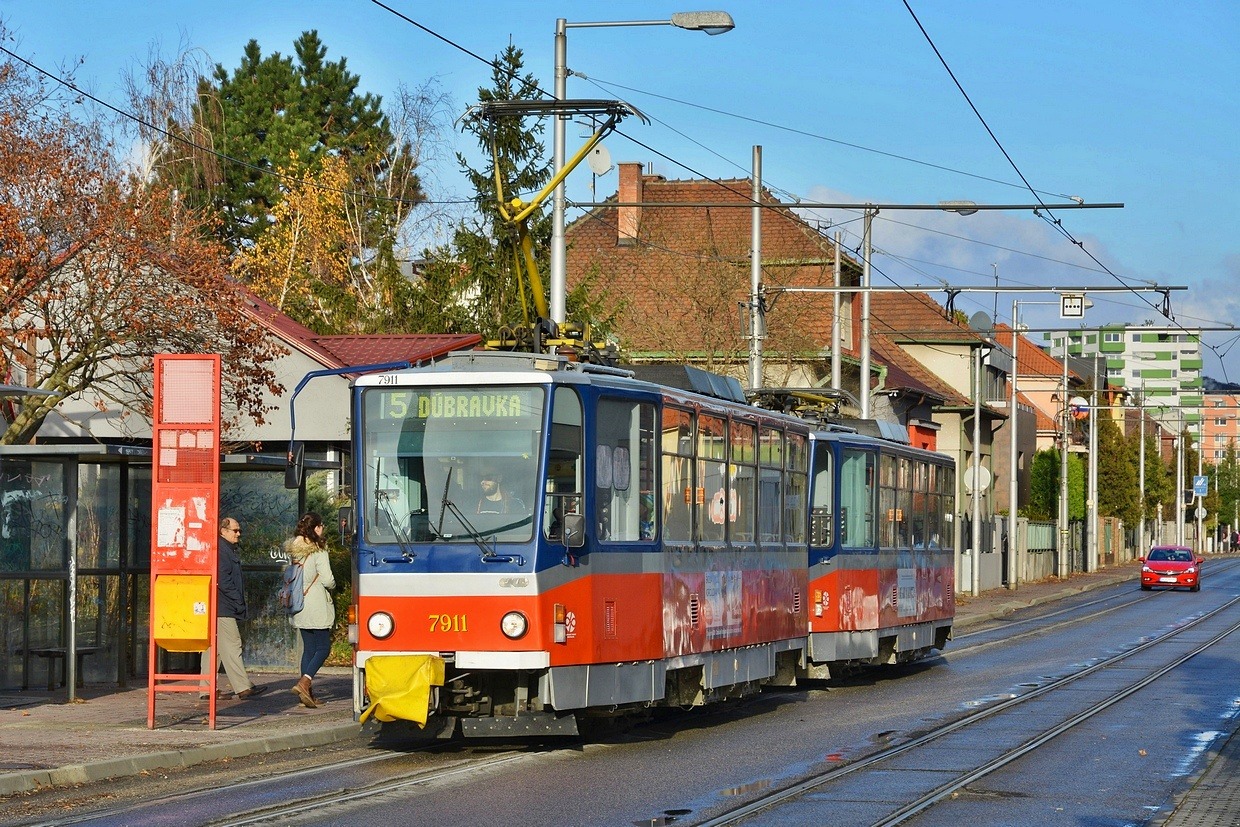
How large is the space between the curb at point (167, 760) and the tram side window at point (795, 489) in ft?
19.5

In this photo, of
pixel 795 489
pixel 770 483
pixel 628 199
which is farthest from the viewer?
pixel 628 199

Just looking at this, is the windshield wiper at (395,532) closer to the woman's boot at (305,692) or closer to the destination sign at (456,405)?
the destination sign at (456,405)

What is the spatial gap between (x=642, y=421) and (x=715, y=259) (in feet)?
94.9

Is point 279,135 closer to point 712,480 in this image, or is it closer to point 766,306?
point 766,306

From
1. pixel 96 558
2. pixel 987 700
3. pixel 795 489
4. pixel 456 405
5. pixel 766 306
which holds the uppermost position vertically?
pixel 766 306

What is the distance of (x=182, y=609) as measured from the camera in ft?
50.7

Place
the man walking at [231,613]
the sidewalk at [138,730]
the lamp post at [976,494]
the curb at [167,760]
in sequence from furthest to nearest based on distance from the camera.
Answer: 1. the lamp post at [976,494]
2. the man walking at [231,613]
3. the sidewalk at [138,730]
4. the curb at [167,760]

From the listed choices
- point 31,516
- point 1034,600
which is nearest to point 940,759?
point 31,516

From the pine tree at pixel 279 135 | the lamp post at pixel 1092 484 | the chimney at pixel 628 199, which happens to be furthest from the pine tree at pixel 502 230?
the lamp post at pixel 1092 484

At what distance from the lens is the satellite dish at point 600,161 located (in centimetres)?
2434

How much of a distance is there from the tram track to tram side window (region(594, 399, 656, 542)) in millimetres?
2670

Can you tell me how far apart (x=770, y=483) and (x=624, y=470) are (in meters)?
4.33

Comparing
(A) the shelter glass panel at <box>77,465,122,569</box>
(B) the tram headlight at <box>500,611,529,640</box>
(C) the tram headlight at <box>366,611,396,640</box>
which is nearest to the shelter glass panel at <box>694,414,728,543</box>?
(B) the tram headlight at <box>500,611,529,640</box>

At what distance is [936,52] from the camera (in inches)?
955
